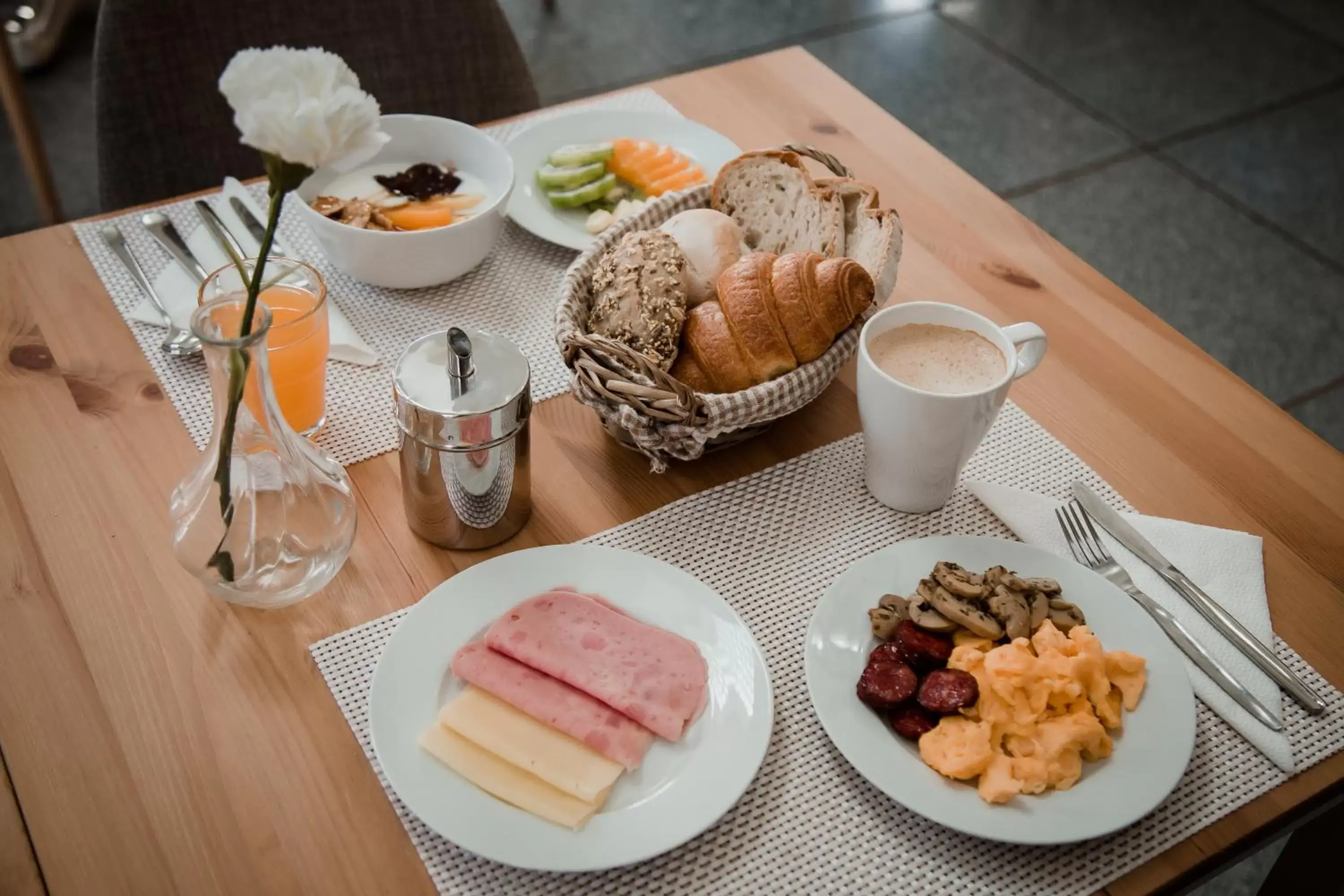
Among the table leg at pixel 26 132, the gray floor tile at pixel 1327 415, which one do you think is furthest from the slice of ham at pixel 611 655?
the gray floor tile at pixel 1327 415

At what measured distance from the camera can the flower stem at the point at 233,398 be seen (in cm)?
74

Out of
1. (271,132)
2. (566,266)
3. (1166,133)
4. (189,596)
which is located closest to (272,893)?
(189,596)

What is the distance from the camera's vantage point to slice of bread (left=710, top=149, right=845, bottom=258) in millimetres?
1149

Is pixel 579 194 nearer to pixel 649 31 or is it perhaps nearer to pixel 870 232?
pixel 870 232

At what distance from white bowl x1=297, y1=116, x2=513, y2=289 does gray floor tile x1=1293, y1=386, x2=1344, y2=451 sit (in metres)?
1.76

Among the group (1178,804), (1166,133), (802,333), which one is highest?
(802,333)

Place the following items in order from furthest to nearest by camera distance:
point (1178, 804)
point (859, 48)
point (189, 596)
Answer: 1. point (859, 48)
2. point (189, 596)
3. point (1178, 804)

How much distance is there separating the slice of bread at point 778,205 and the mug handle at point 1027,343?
21 cm

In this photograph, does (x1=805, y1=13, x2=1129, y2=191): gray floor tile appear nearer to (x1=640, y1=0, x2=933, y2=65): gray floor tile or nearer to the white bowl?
(x1=640, y1=0, x2=933, y2=65): gray floor tile

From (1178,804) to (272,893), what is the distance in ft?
2.05

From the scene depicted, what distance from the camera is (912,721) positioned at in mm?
829

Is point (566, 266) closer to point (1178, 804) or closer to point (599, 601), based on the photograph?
point (599, 601)

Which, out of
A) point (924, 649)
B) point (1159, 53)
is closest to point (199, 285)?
point (924, 649)

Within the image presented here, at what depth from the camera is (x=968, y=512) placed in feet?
3.46
